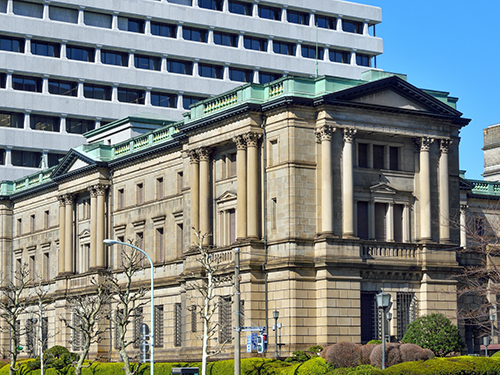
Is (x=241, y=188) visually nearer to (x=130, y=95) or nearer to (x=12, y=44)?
(x=130, y=95)

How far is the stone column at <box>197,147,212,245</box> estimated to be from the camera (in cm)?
7281

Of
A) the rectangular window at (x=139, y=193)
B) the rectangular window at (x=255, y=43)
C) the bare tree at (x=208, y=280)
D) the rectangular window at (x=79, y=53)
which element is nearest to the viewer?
the bare tree at (x=208, y=280)

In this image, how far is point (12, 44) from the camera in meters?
126

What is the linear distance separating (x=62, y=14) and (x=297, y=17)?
31858mm

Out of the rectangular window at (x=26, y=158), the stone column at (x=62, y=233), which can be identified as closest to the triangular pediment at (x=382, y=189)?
the stone column at (x=62, y=233)

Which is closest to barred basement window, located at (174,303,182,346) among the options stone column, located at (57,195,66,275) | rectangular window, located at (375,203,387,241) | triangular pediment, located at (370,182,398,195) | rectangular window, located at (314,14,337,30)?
rectangular window, located at (375,203,387,241)

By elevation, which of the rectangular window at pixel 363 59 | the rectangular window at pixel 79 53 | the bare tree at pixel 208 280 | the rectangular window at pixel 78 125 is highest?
the rectangular window at pixel 363 59

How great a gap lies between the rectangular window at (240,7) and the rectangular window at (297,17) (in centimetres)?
554

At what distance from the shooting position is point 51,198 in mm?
99000

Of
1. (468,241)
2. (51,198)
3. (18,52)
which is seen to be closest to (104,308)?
(51,198)

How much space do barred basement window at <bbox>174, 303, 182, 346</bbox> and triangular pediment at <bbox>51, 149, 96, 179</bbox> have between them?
15.7 metres

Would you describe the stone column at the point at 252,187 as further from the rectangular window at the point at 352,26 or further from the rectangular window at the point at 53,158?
the rectangular window at the point at 352,26

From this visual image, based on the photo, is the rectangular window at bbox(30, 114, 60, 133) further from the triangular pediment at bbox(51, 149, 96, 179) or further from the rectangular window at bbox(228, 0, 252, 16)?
the triangular pediment at bbox(51, 149, 96, 179)

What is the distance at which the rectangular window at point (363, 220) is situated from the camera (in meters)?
68.9
